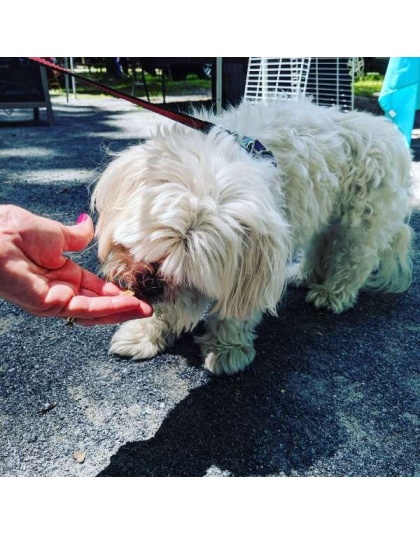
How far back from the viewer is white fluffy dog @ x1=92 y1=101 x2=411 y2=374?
186cm

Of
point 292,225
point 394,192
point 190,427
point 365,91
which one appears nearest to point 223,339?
point 190,427

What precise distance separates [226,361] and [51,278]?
1.09 meters

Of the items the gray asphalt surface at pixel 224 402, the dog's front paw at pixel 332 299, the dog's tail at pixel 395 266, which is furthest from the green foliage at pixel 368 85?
the gray asphalt surface at pixel 224 402

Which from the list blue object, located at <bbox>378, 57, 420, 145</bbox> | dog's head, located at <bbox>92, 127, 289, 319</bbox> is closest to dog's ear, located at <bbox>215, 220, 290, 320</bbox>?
dog's head, located at <bbox>92, 127, 289, 319</bbox>

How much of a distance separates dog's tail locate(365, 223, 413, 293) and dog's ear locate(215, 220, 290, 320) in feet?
4.93

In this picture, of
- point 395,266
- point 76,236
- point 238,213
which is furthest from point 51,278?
point 395,266

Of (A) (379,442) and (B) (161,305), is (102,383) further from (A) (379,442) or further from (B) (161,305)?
(A) (379,442)

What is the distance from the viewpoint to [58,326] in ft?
9.17

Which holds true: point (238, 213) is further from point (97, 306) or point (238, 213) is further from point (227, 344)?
point (227, 344)

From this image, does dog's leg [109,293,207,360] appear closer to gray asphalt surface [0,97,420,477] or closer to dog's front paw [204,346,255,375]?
gray asphalt surface [0,97,420,477]

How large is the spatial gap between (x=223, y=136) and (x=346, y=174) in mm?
943

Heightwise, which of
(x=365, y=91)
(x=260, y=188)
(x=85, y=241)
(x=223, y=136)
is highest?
(x=223, y=136)

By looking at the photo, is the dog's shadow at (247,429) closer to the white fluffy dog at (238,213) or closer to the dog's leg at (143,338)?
the white fluffy dog at (238,213)

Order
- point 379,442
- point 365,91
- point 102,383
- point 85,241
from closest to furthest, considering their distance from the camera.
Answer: point 85,241 → point 379,442 → point 102,383 → point 365,91
